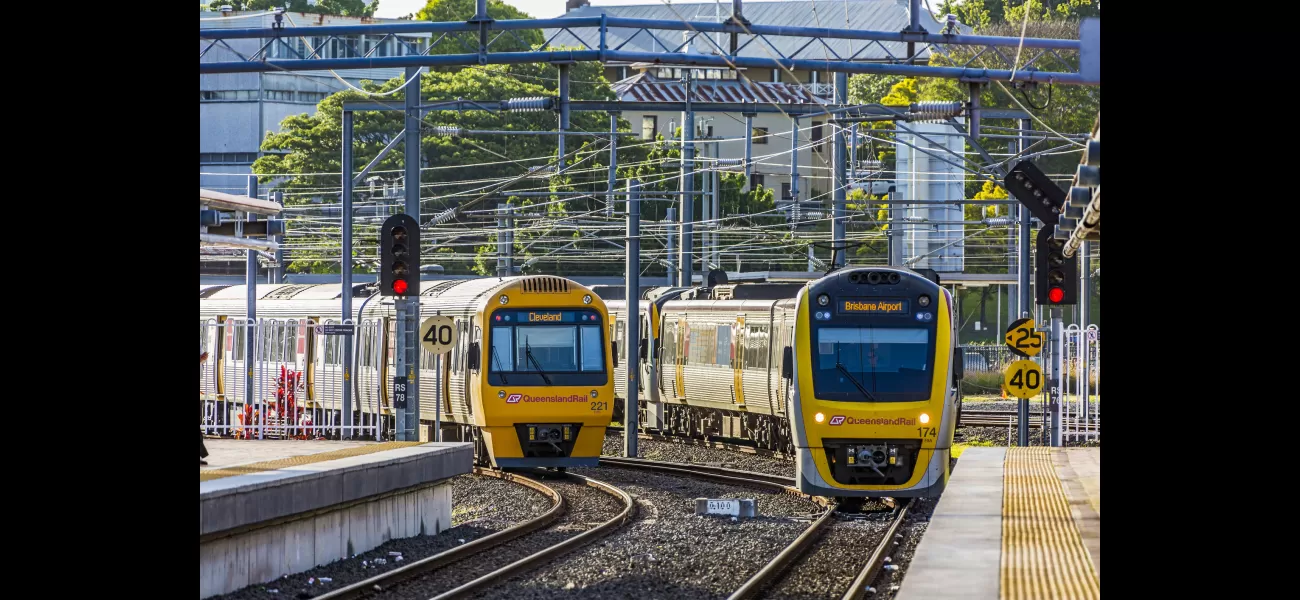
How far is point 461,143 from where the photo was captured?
64.6m

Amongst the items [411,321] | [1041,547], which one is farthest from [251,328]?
[1041,547]

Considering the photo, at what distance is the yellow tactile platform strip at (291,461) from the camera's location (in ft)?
45.5

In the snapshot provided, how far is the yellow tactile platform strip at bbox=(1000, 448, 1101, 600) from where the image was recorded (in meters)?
9.54

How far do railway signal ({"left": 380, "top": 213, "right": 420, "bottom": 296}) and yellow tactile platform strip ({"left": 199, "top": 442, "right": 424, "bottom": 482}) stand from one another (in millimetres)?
2906

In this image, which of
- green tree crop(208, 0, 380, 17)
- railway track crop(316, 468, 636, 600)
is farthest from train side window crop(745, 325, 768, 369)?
green tree crop(208, 0, 380, 17)

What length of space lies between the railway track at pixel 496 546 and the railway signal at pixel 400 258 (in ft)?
10.4

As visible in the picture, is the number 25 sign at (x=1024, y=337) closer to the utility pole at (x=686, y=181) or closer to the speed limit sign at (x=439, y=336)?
the utility pole at (x=686, y=181)

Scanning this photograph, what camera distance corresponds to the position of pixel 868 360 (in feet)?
65.4

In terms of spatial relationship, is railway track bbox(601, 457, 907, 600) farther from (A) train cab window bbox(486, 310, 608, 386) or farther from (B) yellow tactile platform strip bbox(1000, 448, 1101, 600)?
(A) train cab window bbox(486, 310, 608, 386)

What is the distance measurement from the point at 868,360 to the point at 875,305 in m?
0.62
